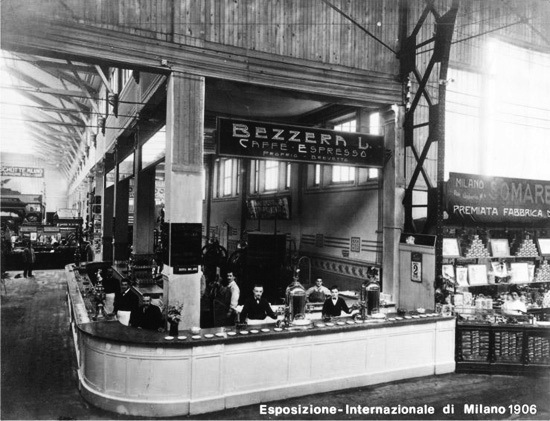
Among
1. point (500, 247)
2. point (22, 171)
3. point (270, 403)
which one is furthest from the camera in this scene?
point (22, 171)

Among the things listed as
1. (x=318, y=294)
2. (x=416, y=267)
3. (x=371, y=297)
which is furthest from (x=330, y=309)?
(x=416, y=267)

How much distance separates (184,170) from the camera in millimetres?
7742

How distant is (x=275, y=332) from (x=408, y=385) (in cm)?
270

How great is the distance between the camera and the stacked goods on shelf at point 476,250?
10.3 metres

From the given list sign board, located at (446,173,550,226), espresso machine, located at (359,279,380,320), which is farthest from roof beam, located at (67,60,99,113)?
sign board, located at (446,173,550,226)

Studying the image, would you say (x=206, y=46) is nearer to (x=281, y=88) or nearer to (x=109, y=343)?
(x=281, y=88)

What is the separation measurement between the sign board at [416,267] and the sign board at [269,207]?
621cm

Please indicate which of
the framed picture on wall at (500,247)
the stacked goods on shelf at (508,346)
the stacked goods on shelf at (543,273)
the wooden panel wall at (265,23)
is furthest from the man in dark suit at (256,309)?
the stacked goods on shelf at (543,273)

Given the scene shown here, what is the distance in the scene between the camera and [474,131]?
11570 mm

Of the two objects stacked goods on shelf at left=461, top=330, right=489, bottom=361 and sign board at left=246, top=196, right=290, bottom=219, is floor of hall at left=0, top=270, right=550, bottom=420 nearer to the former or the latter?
stacked goods on shelf at left=461, top=330, right=489, bottom=361

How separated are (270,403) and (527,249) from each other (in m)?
8.05

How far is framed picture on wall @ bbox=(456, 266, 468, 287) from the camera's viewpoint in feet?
33.6

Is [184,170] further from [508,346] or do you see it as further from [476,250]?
[476,250]

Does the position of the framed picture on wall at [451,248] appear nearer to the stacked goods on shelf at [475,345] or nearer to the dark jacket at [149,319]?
the stacked goods on shelf at [475,345]
